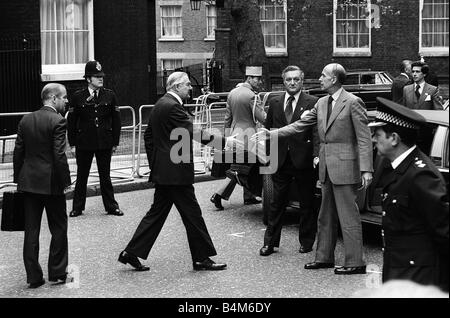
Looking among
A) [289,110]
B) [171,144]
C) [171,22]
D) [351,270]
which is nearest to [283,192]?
[289,110]

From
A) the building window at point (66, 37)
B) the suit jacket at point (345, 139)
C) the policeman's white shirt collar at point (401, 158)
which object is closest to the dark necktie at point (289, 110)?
the suit jacket at point (345, 139)

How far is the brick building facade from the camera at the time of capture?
36.2 meters

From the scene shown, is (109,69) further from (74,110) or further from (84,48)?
(74,110)

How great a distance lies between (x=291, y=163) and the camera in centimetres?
994

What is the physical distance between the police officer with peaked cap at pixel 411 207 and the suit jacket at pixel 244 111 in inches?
254

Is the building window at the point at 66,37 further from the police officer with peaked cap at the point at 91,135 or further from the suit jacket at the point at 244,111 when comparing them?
the suit jacket at the point at 244,111

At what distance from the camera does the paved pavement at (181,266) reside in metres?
8.41

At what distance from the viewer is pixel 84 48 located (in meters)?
22.3

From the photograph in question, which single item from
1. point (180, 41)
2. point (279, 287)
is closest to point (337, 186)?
point (279, 287)

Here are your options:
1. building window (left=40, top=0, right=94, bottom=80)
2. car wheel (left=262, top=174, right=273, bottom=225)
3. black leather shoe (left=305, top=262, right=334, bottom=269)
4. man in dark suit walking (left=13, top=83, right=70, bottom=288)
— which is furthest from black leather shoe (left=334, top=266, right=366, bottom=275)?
building window (left=40, top=0, right=94, bottom=80)

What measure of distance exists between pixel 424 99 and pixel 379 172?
4.36 metres

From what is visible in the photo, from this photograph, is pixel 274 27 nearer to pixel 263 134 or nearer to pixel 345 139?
pixel 263 134

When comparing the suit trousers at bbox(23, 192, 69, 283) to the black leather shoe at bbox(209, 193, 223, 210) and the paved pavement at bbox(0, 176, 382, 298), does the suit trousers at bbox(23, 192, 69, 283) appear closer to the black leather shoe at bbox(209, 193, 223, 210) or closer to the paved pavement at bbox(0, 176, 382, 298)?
the paved pavement at bbox(0, 176, 382, 298)

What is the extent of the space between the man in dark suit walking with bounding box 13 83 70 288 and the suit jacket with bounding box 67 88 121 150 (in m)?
3.82
